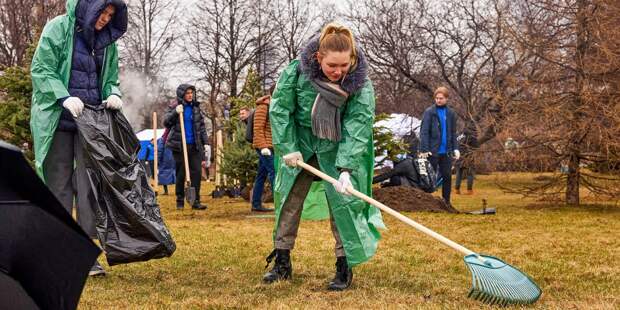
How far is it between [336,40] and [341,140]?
635mm

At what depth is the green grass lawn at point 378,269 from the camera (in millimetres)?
4086

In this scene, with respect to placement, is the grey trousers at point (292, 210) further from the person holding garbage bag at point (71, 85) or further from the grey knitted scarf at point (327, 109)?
the person holding garbage bag at point (71, 85)

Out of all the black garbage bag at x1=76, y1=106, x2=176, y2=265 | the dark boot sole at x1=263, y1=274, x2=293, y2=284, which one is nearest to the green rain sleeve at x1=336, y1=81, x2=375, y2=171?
the dark boot sole at x1=263, y1=274, x2=293, y2=284

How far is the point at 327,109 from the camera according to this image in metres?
4.43

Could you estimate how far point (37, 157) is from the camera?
479 centimetres

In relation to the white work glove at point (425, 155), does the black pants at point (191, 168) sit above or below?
below

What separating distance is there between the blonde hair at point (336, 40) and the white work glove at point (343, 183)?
0.69 m

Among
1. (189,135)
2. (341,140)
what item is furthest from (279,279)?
(189,135)

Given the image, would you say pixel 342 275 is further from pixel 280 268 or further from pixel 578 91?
pixel 578 91

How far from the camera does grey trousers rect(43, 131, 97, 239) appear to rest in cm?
487

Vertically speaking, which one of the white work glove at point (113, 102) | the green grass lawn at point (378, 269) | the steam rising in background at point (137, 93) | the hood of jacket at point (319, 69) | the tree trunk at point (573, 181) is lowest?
the green grass lawn at point (378, 269)

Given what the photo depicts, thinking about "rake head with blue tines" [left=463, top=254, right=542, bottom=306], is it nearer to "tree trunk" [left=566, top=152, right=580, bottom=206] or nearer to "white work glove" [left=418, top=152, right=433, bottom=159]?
"white work glove" [left=418, top=152, right=433, bottom=159]

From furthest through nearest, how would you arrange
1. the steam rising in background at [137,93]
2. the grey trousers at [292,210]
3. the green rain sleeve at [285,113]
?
1. the steam rising in background at [137,93]
2. the grey trousers at [292,210]
3. the green rain sleeve at [285,113]

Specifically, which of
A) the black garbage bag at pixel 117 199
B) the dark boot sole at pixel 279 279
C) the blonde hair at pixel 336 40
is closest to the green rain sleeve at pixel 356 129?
the blonde hair at pixel 336 40
